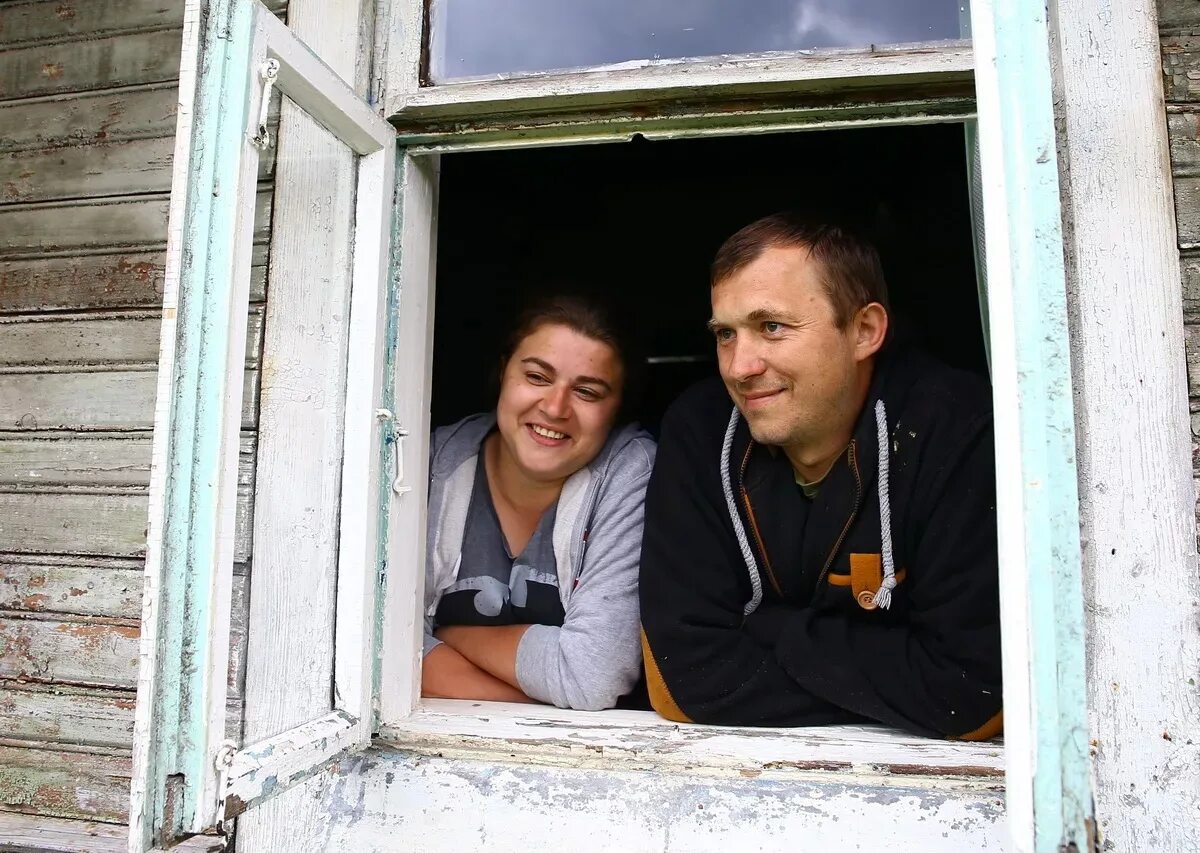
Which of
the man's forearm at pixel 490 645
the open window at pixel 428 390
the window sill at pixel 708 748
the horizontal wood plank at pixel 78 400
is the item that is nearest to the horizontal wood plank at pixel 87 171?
the horizontal wood plank at pixel 78 400

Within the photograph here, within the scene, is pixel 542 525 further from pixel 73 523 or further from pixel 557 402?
pixel 73 523

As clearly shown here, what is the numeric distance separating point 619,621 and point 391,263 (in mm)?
923

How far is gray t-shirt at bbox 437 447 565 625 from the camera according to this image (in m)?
2.19

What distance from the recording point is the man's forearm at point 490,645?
80.6 inches

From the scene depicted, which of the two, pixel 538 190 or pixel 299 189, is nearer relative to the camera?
pixel 299 189

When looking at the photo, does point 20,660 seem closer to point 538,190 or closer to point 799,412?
point 799,412

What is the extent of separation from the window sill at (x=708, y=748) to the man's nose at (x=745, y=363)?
0.70 m

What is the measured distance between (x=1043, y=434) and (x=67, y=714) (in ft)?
6.52

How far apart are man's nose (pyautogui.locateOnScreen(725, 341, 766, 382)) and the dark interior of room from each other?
1268 mm

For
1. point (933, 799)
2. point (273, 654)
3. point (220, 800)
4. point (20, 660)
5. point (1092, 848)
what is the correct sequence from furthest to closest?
point (20, 660) → point (273, 654) → point (933, 799) → point (220, 800) → point (1092, 848)

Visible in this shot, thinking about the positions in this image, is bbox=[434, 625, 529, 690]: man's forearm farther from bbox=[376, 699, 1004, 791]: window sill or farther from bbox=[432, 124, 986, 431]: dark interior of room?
bbox=[432, 124, 986, 431]: dark interior of room

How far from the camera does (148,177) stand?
80.0 inches

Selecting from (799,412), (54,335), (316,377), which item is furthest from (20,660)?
(799,412)

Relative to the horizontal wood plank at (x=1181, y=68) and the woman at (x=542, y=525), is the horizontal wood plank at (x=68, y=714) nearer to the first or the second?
the woman at (x=542, y=525)
